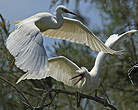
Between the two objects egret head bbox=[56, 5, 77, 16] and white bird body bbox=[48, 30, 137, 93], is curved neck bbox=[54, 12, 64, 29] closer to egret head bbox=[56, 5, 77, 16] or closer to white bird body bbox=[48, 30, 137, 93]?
egret head bbox=[56, 5, 77, 16]

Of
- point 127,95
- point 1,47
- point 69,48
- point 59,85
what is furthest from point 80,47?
point 1,47

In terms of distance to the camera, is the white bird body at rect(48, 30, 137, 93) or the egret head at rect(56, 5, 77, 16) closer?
the white bird body at rect(48, 30, 137, 93)

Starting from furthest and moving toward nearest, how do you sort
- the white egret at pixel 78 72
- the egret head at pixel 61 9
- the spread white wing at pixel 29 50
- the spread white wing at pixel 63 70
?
the spread white wing at pixel 63 70 → the egret head at pixel 61 9 → the white egret at pixel 78 72 → the spread white wing at pixel 29 50

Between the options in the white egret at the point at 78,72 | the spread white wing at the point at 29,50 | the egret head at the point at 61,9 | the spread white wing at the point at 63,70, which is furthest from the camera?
the spread white wing at the point at 63,70

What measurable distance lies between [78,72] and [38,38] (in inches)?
46.9

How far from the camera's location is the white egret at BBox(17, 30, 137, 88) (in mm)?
5617

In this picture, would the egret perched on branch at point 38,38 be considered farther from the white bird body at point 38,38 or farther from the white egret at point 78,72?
the white egret at point 78,72

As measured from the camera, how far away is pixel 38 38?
4730 millimetres

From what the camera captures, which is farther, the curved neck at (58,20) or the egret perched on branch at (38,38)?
the curved neck at (58,20)

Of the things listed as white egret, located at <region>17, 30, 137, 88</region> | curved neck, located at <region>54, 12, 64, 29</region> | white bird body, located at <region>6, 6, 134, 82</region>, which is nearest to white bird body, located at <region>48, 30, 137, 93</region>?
white egret, located at <region>17, 30, 137, 88</region>

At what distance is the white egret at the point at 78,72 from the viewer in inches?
221

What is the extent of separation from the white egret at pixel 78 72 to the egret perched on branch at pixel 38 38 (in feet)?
0.66

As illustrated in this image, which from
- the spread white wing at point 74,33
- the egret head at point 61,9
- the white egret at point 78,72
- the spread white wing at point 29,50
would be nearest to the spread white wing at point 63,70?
the white egret at point 78,72

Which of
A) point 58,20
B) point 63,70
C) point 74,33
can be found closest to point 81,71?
point 63,70
